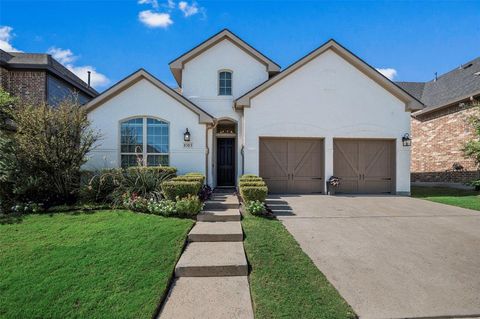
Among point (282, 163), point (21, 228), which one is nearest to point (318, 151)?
point (282, 163)

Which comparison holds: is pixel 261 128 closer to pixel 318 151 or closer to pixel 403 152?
pixel 318 151

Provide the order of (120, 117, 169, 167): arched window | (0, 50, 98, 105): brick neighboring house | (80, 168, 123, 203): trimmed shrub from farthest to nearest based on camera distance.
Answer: (0, 50, 98, 105): brick neighboring house, (120, 117, 169, 167): arched window, (80, 168, 123, 203): trimmed shrub

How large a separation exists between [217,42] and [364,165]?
8.91m

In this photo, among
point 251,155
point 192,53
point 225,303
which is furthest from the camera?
point 192,53

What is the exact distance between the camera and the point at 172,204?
7047 millimetres

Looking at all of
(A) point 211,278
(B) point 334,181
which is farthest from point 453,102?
(A) point 211,278

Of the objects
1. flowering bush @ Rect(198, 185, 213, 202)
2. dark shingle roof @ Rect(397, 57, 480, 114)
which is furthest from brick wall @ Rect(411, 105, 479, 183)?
flowering bush @ Rect(198, 185, 213, 202)

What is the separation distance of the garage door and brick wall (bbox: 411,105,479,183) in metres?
4.82

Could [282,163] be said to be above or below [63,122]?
below

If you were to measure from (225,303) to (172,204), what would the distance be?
3.92 m

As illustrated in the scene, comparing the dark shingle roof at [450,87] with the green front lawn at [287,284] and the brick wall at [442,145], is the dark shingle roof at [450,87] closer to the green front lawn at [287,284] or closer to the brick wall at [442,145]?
the brick wall at [442,145]

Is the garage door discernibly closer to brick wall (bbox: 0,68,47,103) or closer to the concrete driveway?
the concrete driveway

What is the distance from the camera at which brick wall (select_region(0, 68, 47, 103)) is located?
45.8 feet

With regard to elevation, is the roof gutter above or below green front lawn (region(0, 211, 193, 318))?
above
